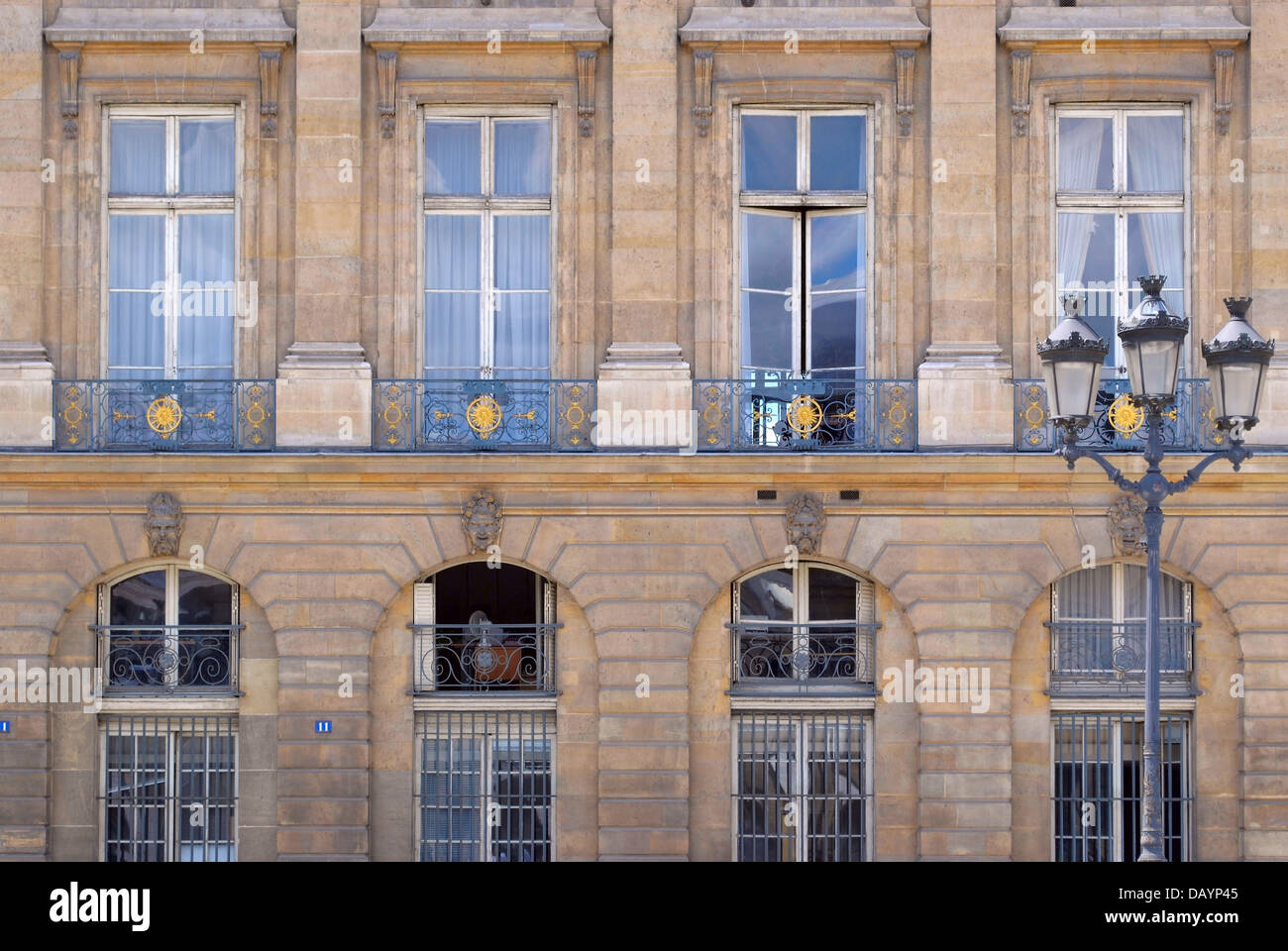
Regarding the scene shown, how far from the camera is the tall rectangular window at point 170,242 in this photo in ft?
54.7

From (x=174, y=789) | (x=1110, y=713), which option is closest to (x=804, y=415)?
(x=1110, y=713)

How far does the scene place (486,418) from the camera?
640 inches

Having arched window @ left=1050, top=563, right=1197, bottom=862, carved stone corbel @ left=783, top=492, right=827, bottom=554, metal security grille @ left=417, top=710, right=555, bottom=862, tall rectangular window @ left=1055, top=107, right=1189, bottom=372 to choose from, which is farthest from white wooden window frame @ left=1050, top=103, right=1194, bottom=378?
metal security grille @ left=417, top=710, right=555, bottom=862

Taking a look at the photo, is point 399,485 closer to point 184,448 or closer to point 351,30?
point 184,448

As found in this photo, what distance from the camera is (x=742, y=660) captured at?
53.6 feet

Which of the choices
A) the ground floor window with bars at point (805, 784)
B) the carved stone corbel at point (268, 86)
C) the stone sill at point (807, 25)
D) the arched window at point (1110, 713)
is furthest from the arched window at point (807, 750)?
the carved stone corbel at point (268, 86)

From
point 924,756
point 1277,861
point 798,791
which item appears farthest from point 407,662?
point 1277,861

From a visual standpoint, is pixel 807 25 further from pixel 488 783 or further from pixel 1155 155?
pixel 488 783

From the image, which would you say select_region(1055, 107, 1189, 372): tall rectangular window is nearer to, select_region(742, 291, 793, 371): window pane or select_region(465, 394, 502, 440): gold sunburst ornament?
select_region(742, 291, 793, 371): window pane

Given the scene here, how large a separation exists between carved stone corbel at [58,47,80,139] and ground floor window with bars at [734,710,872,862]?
873 cm

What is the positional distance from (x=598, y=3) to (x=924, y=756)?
313 inches

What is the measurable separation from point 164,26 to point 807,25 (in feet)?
20.6

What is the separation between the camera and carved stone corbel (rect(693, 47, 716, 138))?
16344mm

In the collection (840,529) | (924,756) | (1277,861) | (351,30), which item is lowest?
(1277,861)
